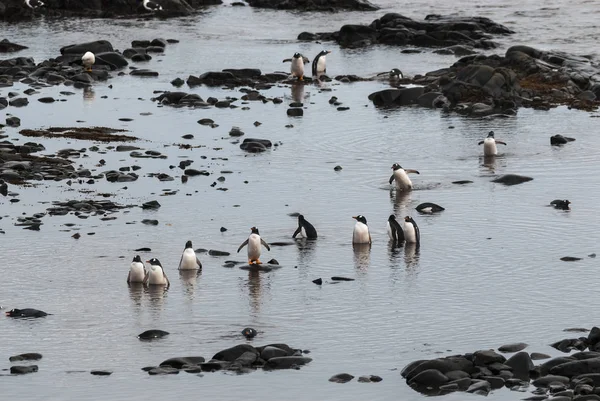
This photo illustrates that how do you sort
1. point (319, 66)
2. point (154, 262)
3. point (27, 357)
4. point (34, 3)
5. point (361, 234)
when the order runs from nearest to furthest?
point (27, 357)
point (154, 262)
point (361, 234)
point (319, 66)
point (34, 3)

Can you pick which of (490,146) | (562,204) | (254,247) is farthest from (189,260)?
(490,146)

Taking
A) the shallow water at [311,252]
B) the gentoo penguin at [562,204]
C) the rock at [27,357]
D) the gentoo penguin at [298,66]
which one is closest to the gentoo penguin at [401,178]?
the shallow water at [311,252]

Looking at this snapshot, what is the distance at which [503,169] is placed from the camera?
3300cm

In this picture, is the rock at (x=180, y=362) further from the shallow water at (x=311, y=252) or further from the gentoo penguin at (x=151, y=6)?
the gentoo penguin at (x=151, y=6)

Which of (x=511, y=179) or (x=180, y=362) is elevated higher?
(x=180, y=362)

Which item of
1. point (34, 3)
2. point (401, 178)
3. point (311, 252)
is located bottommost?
point (311, 252)

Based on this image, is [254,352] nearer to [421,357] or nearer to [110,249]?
[421,357]

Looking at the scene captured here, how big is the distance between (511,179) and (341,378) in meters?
14.9

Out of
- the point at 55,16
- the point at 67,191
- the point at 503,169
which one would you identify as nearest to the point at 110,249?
the point at 67,191

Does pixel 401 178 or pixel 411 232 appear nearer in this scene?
pixel 411 232

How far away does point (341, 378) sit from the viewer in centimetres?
1769

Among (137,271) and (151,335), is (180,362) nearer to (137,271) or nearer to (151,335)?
(151,335)

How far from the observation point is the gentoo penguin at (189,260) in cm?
2333

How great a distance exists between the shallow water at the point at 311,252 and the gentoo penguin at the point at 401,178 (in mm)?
592
